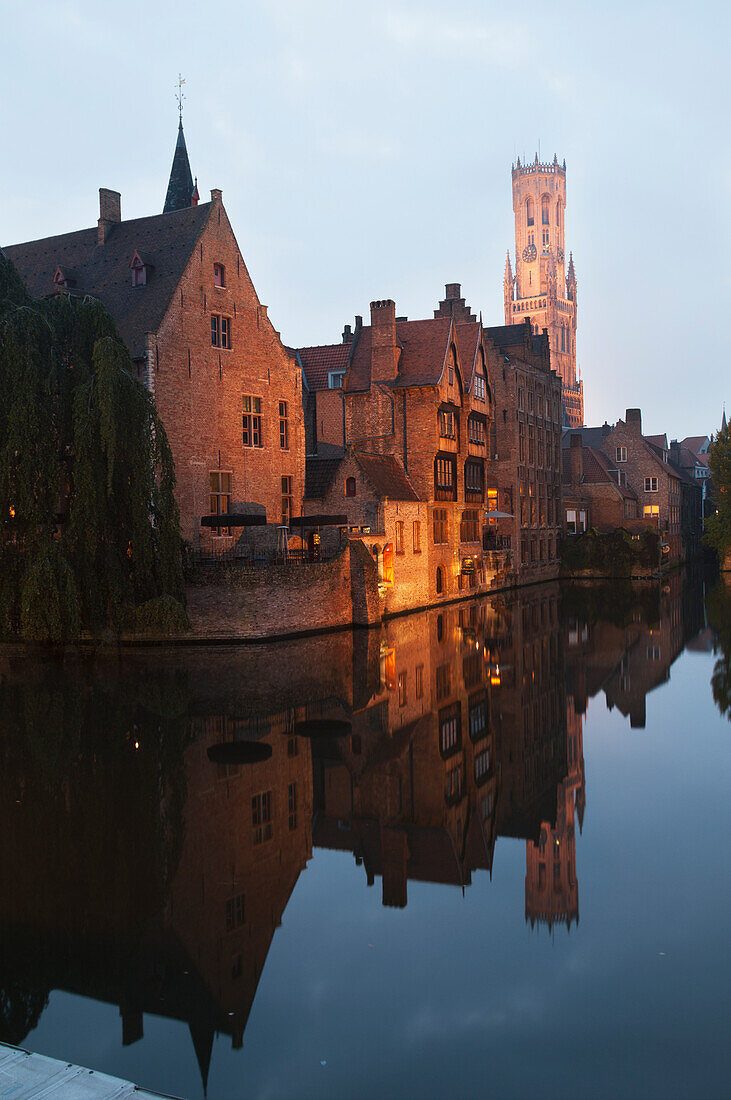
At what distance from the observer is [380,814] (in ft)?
39.5

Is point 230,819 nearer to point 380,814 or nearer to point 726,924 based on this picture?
point 380,814

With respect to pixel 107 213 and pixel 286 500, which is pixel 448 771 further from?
pixel 107 213

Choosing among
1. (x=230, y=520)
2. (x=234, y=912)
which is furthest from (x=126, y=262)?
(x=234, y=912)

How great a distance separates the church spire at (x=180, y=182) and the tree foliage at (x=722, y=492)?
42685 millimetres

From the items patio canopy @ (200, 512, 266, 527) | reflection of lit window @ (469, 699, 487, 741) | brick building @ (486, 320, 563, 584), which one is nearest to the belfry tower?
brick building @ (486, 320, 563, 584)

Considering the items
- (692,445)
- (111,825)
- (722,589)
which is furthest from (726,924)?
(692,445)

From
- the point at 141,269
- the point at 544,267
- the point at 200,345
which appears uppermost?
the point at 544,267

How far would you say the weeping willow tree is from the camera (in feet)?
81.7

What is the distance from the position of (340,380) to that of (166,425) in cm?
1294

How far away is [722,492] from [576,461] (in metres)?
11.5

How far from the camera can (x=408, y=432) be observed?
137ft

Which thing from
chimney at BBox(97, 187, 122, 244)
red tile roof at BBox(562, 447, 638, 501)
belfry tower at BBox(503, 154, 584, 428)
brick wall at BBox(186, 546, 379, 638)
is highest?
belfry tower at BBox(503, 154, 584, 428)

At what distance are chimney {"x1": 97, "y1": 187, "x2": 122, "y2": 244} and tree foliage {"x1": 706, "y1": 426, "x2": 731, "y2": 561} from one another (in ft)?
155

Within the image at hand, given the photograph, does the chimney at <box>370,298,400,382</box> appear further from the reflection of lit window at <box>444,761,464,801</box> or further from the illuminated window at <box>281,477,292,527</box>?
the reflection of lit window at <box>444,761,464,801</box>
